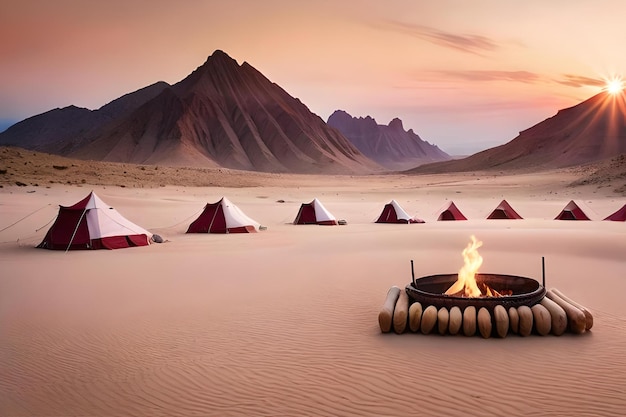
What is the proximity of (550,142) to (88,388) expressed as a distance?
5199 inches

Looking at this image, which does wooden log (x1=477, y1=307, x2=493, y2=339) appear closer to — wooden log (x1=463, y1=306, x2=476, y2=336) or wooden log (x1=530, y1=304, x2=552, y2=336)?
wooden log (x1=463, y1=306, x2=476, y2=336)

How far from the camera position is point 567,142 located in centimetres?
12025

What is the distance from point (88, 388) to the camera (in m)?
6.60

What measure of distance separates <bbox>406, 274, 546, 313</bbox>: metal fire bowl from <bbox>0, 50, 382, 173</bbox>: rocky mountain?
121m

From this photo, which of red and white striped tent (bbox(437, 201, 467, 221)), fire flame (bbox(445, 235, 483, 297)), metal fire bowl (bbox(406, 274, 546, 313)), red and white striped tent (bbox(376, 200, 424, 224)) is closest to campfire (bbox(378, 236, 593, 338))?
metal fire bowl (bbox(406, 274, 546, 313))

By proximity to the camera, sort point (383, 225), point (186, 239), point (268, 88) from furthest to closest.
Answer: point (268, 88) < point (383, 225) < point (186, 239)

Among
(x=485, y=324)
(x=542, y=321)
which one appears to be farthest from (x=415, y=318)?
A: (x=542, y=321)

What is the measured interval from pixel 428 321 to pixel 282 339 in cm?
218

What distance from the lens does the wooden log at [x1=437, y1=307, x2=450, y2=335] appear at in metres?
8.12

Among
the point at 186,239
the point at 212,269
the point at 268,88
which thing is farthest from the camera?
the point at 268,88

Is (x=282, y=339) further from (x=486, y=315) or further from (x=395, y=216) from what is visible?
(x=395, y=216)

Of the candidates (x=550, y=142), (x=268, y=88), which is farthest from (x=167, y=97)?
(x=550, y=142)

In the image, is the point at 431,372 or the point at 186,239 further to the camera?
the point at 186,239

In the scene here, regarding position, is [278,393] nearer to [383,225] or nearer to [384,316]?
[384,316]
